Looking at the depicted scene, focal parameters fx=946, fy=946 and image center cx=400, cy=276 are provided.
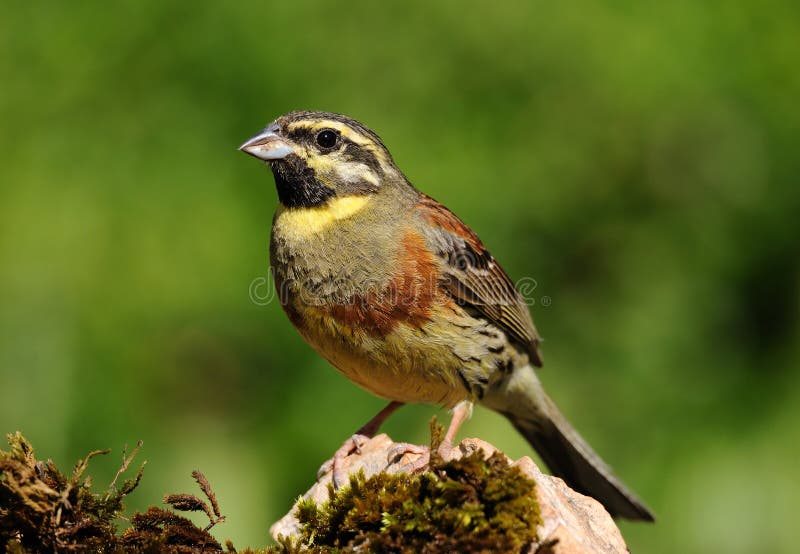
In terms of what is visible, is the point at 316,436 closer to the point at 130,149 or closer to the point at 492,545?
the point at 130,149

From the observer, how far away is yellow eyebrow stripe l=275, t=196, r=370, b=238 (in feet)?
14.9

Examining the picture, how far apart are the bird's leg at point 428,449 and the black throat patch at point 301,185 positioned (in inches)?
47.9

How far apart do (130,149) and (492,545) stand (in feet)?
12.2

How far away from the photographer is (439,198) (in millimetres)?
5684

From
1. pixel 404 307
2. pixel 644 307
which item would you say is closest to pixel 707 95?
pixel 644 307

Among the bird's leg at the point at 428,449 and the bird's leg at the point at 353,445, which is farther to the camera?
the bird's leg at the point at 353,445

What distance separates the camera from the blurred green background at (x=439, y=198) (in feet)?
17.1

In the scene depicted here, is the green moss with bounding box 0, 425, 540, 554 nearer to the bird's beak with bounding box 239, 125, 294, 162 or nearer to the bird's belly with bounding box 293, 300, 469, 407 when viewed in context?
the bird's belly with bounding box 293, 300, 469, 407

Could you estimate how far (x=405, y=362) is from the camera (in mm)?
4227

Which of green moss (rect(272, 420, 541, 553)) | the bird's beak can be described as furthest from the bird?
green moss (rect(272, 420, 541, 553))

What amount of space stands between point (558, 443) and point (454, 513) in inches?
108

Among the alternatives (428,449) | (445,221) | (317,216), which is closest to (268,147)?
(317,216)

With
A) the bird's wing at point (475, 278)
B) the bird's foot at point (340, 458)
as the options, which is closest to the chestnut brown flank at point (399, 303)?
the bird's wing at point (475, 278)

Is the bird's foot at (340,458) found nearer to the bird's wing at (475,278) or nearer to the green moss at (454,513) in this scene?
the bird's wing at (475,278)
